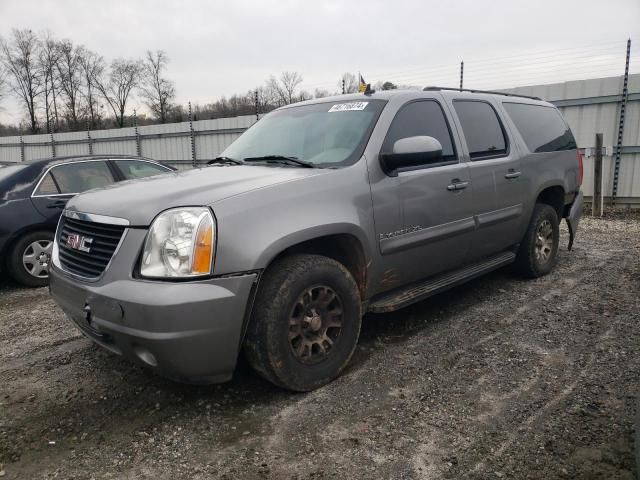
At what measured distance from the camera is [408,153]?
10.4ft

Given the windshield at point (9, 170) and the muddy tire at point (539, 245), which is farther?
the windshield at point (9, 170)

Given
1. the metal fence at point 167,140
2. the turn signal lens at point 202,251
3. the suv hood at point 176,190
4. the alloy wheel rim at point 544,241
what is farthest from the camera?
the metal fence at point 167,140

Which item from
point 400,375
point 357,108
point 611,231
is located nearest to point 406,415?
point 400,375

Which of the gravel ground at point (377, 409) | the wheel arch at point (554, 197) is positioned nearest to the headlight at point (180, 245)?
the gravel ground at point (377, 409)

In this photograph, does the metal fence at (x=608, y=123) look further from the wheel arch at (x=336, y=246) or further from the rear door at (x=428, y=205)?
the wheel arch at (x=336, y=246)

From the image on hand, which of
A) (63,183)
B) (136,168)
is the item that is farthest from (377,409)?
(136,168)

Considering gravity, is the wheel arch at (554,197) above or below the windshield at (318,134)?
below

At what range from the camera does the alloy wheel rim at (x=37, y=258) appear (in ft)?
17.9

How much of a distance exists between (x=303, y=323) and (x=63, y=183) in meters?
4.36

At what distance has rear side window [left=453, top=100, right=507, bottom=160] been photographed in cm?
405

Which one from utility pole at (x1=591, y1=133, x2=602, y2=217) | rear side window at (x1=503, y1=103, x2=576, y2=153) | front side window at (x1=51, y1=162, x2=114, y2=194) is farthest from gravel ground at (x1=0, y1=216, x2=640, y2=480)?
utility pole at (x1=591, y1=133, x2=602, y2=217)

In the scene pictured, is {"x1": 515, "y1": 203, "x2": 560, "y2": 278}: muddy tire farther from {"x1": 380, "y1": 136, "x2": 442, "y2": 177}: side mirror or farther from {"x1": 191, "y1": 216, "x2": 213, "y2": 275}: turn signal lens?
{"x1": 191, "y1": 216, "x2": 213, "y2": 275}: turn signal lens

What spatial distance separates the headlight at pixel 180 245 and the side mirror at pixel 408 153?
4.38 feet

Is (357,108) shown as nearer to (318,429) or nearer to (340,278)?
(340,278)
